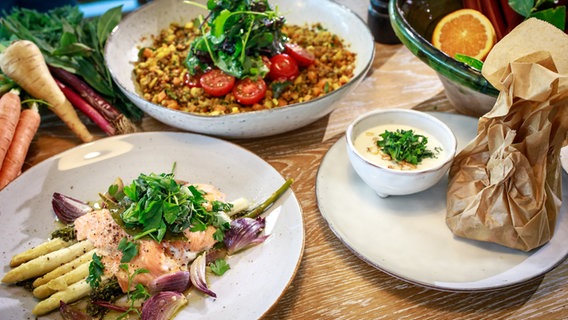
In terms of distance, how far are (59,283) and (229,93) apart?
895mm

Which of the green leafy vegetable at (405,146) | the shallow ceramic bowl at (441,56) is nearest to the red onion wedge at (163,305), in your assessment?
the green leafy vegetable at (405,146)

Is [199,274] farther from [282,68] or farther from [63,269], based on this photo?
[282,68]

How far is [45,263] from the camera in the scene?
137cm

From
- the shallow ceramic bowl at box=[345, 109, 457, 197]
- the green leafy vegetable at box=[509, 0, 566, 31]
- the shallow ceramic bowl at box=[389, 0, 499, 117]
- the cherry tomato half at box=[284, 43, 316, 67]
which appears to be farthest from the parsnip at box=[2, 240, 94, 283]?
the green leafy vegetable at box=[509, 0, 566, 31]

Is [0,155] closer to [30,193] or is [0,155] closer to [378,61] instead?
[30,193]

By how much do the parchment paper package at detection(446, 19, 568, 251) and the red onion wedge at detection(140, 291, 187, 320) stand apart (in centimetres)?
81

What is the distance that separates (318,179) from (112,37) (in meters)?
Answer: 1.04

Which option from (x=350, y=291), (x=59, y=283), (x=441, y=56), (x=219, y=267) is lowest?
(x=350, y=291)

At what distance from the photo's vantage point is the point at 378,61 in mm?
2330

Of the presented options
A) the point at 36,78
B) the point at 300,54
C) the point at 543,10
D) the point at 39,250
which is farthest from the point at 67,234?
the point at 543,10

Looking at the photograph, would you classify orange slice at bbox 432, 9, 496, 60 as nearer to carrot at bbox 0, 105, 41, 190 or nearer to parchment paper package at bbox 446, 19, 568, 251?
parchment paper package at bbox 446, 19, 568, 251

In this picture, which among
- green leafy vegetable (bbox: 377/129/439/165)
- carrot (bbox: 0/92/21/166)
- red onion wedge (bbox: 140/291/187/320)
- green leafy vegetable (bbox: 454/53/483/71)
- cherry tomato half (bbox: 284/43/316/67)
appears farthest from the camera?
cherry tomato half (bbox: 284/43/316/67)

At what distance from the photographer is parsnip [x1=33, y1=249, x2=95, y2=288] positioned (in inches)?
52.8

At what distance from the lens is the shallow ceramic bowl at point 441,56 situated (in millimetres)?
1587
